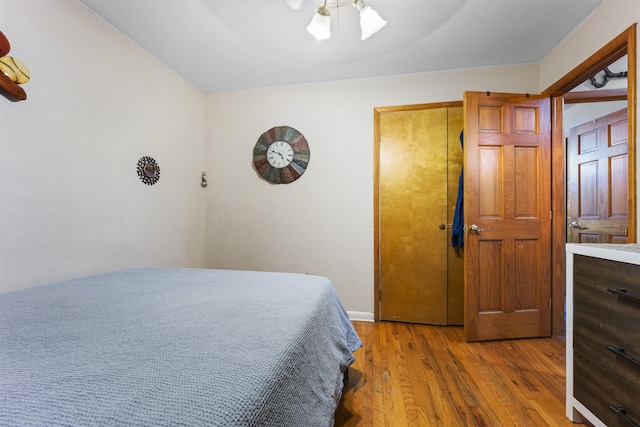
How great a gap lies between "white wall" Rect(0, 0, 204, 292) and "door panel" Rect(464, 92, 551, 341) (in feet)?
8.55

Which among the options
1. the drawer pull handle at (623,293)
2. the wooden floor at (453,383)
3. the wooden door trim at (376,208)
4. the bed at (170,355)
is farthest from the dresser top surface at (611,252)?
the wooden door trim at (376,208)

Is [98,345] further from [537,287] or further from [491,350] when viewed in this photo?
[537,287]

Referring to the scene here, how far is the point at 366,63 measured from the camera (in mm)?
2463

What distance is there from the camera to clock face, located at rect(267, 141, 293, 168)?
2.86 meters

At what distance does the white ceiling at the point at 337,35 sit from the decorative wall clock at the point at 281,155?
556 millimetres

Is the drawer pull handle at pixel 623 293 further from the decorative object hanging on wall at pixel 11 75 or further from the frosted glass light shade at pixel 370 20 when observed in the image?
the decorative object hanging on wall at pixel 11 75

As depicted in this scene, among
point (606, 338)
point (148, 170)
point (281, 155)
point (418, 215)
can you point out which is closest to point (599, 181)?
point (418, 215)

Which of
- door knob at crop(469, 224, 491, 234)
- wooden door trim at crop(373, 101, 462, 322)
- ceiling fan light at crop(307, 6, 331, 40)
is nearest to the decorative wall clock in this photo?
wooden door trim at crop(373, 101, 462, 322)

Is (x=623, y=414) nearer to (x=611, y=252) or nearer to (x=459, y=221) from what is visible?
(x=611, y=252)

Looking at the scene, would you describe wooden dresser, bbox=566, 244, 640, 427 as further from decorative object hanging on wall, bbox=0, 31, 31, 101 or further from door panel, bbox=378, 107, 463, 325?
decorative object hanging on wall, bbox=0, 31, 31, 101

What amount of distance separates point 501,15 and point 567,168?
2235mm

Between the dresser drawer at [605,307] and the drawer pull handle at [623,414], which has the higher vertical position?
the dresser drawer at [605,307]

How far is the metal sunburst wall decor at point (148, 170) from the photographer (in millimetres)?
2186

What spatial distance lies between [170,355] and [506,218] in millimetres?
2511
